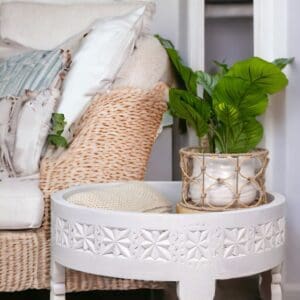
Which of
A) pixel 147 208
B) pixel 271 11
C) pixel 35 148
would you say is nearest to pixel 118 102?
pixel 35 148

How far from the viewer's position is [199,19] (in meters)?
2.29

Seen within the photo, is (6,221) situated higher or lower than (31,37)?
lower

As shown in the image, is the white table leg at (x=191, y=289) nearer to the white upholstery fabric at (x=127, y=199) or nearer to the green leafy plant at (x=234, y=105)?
the white upholstery fabric at (x=127, y=199)

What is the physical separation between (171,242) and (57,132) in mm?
652

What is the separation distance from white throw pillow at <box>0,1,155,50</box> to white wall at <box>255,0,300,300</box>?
1.73ft

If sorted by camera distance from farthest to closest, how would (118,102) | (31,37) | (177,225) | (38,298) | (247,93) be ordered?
(31,37) → (38,298) → (118,102) → (247,93) → (177,225)

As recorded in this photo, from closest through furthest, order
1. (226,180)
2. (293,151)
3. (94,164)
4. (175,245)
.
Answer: (175,245)
(226,180)
(94,164)
(293,151)

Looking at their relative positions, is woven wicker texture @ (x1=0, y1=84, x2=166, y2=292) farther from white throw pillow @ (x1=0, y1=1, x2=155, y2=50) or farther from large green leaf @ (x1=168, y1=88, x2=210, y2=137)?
white throw pillow @ (x1=0, y1=1, x2=155, y2=50)

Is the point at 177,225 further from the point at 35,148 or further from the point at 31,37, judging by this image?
the point at 31,37

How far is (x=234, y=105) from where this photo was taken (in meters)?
1.47

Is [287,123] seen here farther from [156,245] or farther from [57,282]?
[57,282]

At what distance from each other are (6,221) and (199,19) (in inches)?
44.9

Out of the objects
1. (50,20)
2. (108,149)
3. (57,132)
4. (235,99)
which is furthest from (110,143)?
(50,20)

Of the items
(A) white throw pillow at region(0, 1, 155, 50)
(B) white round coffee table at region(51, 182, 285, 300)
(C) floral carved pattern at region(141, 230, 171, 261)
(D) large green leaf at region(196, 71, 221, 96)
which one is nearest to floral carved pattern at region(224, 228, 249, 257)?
(B) white round coffee table at region(51, 182, 285, 300)
